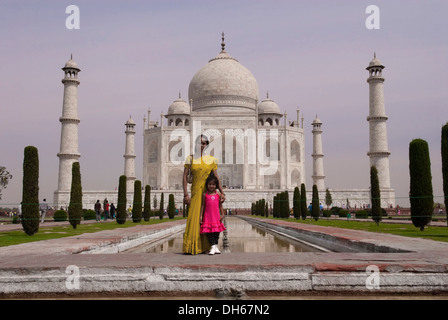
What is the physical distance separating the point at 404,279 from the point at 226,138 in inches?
1330

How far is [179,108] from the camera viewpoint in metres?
39.5

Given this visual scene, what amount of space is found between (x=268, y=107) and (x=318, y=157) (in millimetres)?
7023

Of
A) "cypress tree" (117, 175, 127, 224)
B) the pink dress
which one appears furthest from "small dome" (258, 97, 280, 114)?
the pink dress

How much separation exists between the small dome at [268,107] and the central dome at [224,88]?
76 centimetres

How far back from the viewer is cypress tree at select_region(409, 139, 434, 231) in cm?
876

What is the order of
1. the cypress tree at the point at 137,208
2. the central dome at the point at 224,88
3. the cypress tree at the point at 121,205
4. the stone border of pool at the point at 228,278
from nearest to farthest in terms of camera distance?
the stone border of pool at the point at 228,278 → the cypress tree at the point at 121,205 → the cypress tree at the point at 137,208 → the central dome at the point at 224,88

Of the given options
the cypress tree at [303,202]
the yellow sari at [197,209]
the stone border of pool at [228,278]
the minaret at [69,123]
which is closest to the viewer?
the stone border of pool at [228,278]

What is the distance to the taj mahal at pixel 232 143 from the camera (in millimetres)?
32688

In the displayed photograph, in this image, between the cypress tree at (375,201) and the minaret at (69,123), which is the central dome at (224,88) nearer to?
the minaret at (69,123)

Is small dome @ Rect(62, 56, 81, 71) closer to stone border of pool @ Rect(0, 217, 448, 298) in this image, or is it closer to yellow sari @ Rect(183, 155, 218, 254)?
yellow sari @ Rect(183, 155, 218, 254)

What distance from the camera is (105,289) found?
107 inches

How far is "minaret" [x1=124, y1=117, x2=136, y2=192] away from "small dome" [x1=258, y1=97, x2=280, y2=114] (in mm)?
11758

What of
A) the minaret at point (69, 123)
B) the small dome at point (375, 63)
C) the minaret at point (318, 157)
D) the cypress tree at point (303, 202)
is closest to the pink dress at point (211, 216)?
the cypress tree at point (303, 202)
